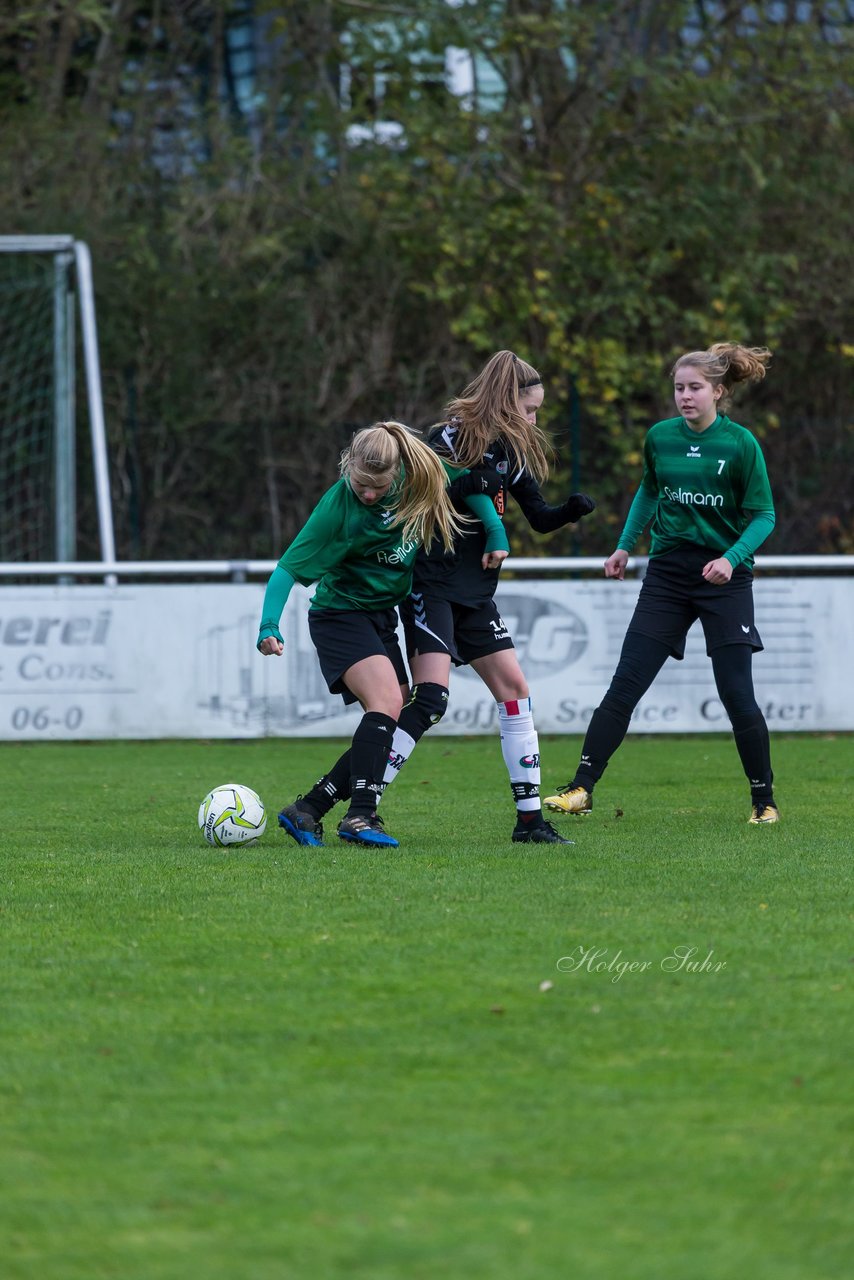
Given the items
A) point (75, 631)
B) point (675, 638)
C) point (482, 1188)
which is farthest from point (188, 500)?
point (482, 1188)

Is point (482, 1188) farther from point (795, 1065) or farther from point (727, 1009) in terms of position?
point (727, 1009)

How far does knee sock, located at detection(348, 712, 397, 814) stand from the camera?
663cm

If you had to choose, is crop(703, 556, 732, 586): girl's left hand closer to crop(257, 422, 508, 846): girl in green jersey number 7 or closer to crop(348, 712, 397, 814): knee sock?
crop(257, 422, 508, 846): girl in green jersey number 7

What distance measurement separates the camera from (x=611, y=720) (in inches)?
295

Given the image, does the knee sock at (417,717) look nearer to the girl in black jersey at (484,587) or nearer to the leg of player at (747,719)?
the girl in black jersey at (484,587)

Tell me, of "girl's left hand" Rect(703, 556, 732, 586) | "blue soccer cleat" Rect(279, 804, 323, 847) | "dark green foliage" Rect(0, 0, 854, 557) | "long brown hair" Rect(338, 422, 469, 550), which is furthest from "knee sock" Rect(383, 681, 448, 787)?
"dark green foliage" Rect(0, 0, 854, 557)

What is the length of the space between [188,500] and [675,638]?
8191mm

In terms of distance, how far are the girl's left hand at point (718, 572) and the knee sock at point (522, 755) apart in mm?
933

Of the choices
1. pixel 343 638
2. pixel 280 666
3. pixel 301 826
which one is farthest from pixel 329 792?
pixel 280 666

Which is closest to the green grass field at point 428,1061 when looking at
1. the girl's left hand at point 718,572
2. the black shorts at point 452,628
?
the black shorts at point 452,628

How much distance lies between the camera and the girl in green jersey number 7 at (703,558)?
7.36 meters

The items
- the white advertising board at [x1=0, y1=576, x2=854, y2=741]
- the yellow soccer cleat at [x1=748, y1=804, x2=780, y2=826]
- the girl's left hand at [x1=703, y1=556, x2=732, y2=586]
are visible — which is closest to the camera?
the girl's left hand at [x1=703, y1=556, x2=732, y2=586]

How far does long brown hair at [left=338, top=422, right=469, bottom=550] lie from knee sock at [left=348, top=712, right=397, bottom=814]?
2.36ft

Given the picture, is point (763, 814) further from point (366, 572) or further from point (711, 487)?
point (366, 572)
